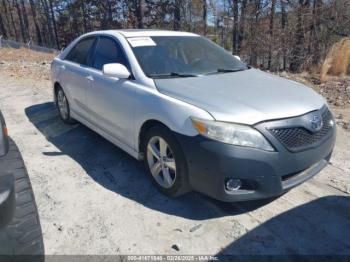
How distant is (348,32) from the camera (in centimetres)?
1122

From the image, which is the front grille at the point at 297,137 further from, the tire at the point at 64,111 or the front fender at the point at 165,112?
the tire at the point at 64,111

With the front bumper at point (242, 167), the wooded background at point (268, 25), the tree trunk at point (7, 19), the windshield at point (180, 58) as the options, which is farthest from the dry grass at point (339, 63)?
the tree trunk at point (7, 19)

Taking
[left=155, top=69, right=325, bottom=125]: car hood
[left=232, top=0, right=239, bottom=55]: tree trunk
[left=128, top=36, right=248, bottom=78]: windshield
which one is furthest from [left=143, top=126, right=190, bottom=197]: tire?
[left=232, top=0, right=239, bottom=55]: tree trunk

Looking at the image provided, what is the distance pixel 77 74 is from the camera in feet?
15.0

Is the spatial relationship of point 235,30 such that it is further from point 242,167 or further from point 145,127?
point 242,167

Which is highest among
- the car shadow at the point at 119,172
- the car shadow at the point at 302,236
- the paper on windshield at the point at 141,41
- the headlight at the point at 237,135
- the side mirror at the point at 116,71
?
the paper on windshield at the point at 141,41

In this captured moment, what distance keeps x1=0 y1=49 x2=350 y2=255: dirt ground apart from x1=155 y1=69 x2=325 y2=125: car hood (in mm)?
881

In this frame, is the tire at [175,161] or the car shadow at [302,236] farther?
the tire at [175,161]

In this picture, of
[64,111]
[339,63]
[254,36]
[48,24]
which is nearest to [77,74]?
[64,111]

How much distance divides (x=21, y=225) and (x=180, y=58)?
7.90 feet

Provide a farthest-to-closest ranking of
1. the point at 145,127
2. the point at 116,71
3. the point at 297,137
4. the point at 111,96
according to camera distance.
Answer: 1. the point at 111,96
2. the point at 116,71
3. the point at 145,127
4. the point at 297,137

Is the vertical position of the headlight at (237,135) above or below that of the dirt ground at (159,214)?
above

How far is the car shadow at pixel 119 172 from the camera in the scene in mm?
3080

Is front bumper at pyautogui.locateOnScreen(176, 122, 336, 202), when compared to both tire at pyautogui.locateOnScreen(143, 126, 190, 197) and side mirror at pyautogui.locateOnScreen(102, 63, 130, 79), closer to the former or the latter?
tire at pyautogui.locateOnScreen(143, 126, 190, 197)
